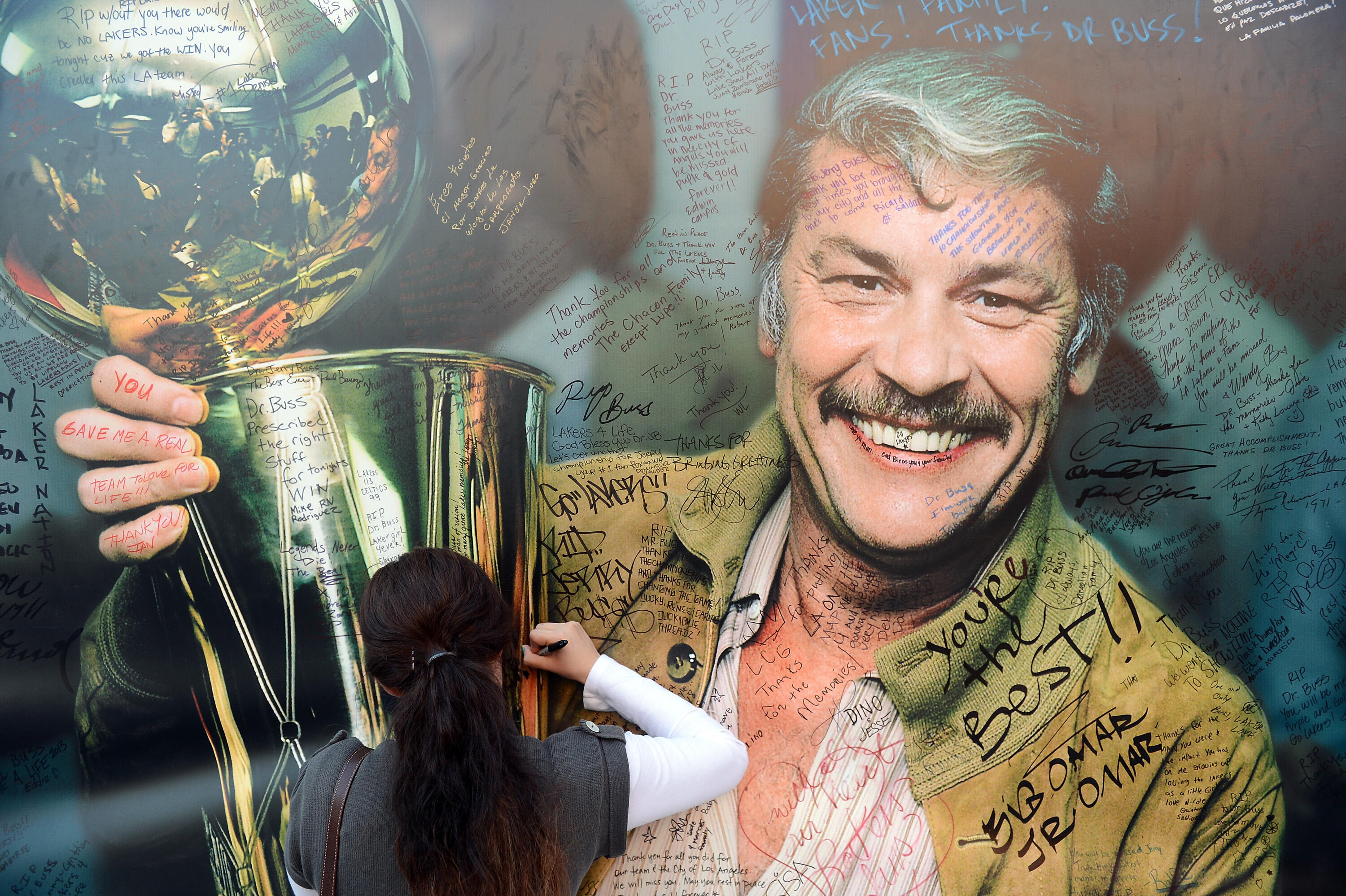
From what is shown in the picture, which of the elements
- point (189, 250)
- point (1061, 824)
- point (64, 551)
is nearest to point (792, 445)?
point (1061, 824)

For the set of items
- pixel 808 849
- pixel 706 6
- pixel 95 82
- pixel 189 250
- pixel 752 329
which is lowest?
pixel 808 849

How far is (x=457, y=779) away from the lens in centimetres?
163

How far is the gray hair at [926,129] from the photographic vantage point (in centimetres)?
255

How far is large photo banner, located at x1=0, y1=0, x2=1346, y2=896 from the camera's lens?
2.51 meters

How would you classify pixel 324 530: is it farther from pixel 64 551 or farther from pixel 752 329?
pixel 752 329

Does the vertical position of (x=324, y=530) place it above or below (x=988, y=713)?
above

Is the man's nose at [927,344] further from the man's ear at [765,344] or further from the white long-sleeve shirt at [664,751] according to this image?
the white long-sleeve shirt at [664,751]

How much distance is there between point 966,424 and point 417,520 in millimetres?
1769

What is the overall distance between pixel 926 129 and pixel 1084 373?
943 millimetres

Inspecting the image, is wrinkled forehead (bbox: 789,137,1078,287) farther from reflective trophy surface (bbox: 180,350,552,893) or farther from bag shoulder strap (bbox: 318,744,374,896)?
bag shoulder strap (bbox: 318,744,374,896)

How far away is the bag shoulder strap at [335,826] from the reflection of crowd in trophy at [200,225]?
144 cm

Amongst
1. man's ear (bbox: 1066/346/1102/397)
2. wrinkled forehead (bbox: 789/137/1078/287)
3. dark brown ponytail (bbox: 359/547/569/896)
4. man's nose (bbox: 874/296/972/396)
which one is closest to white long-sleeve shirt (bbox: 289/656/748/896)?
dark brown ponytail (bbox: 359/547/569/896)

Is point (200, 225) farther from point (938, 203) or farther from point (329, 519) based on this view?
point (938, 203)

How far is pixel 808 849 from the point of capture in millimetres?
2592
